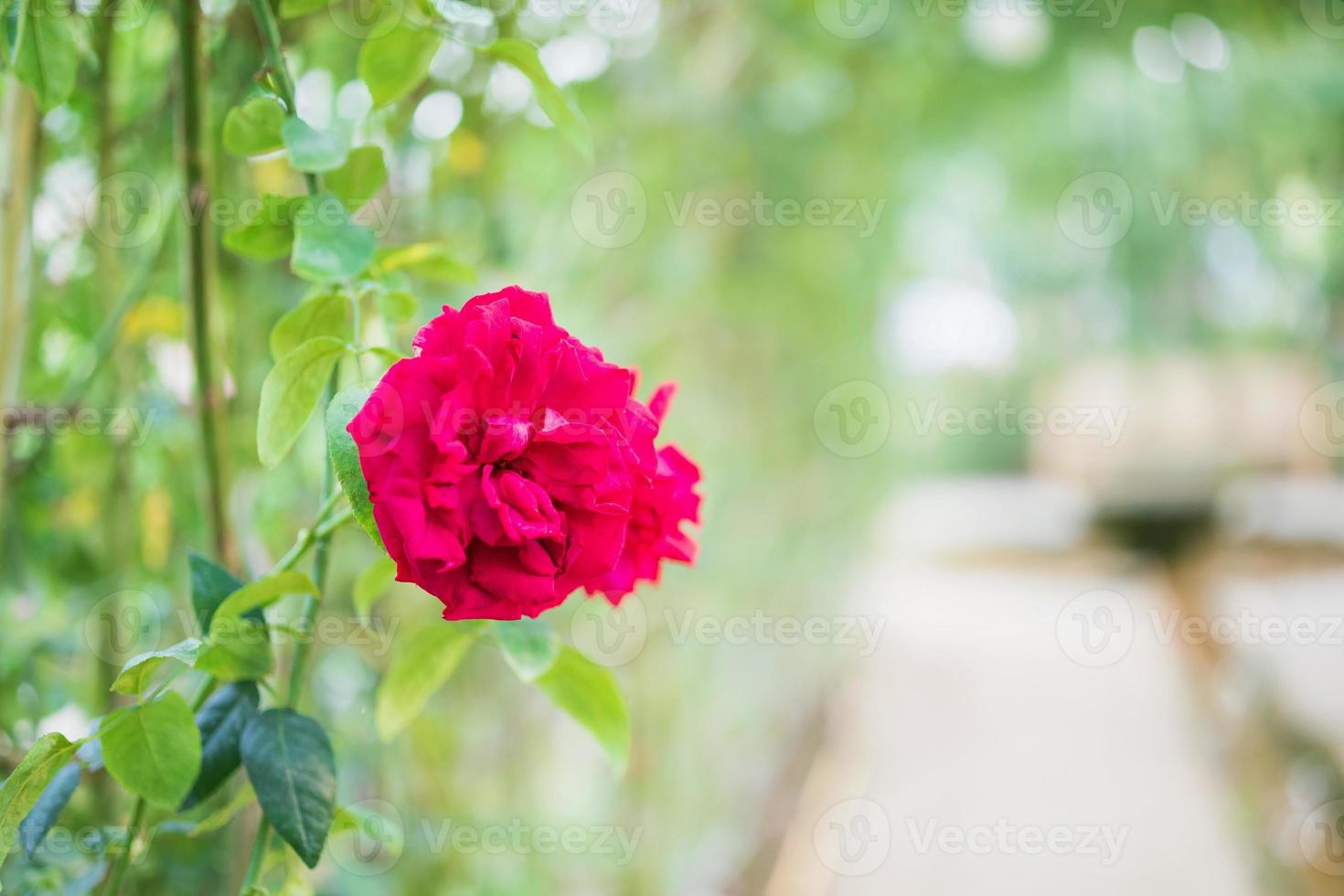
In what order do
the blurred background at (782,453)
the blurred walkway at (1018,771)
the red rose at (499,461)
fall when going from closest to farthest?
the red rose at (499,461), the blurred background at (782,453), the blurred walkway at (1018,771)

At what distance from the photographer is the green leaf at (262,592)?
1.02ft

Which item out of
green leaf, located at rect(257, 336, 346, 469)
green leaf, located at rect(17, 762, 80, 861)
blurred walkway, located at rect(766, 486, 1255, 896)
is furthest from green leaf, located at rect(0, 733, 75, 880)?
blurred walkway, located at rect(766, 486, 1255, 896)

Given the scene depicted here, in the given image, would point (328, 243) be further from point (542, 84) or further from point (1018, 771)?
point (1018, 771)

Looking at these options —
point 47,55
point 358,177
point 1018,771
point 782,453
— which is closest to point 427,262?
point 358,177

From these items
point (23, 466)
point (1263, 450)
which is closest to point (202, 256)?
point (23, 466)

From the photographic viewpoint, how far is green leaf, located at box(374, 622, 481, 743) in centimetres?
41

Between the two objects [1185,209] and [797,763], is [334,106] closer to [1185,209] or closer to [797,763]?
[797,763]

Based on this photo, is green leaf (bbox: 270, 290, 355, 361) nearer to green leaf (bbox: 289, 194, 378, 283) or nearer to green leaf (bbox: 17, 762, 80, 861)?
green leaf (bbox: 289, 194, 378, 283)

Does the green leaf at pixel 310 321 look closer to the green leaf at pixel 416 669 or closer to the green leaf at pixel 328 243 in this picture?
the green leaf at pixel 328 243

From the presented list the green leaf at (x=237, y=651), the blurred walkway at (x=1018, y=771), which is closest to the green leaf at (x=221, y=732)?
the green leaf at (x=237, y=651)

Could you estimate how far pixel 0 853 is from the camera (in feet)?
0.91

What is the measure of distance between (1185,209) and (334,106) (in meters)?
3.74

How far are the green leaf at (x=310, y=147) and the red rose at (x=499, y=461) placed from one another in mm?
87

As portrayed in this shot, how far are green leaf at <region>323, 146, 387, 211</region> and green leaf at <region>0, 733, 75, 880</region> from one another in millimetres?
214
